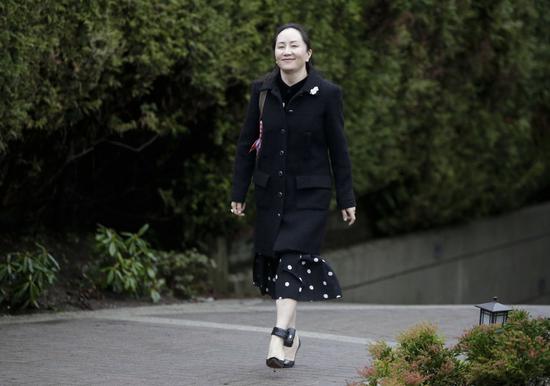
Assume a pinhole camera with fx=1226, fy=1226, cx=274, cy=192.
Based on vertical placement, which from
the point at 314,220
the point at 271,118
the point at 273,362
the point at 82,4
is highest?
the point at 82,4

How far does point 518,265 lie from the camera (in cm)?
1688

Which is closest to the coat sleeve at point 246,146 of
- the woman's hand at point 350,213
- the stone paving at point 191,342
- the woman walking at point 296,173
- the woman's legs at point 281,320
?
the woman walking at point 296,173

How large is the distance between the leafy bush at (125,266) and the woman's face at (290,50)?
125 inches

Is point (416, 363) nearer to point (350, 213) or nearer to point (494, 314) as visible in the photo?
point (494, 314)

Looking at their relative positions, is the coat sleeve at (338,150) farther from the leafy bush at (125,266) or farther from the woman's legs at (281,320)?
the leafy bush at (125,266)

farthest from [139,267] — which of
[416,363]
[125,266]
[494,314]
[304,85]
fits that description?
[416,363]

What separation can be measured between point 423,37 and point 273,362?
22.1 ft

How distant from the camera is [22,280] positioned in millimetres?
8516

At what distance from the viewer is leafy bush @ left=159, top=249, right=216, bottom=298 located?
33.4ft

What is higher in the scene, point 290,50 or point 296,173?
point 290,50

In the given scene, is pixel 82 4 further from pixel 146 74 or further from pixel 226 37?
pixel 226 37

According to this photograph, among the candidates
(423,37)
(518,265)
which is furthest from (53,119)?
(518,265)

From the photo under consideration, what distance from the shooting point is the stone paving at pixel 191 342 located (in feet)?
20.8

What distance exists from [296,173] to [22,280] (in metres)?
2.71
